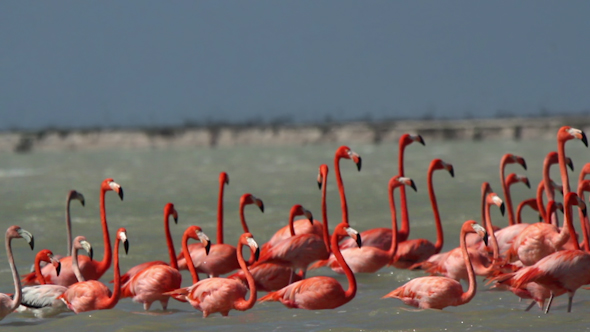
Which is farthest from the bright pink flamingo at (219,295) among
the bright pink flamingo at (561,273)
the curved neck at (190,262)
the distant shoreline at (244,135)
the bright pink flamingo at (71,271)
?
the distant shoreline at (244,135)

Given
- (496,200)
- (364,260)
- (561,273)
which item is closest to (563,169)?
(496,200)

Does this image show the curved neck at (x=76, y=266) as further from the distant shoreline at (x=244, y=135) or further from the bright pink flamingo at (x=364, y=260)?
the distant shoreline at (x=244, y=135)

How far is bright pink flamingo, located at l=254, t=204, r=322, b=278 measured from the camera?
7434 millimetres

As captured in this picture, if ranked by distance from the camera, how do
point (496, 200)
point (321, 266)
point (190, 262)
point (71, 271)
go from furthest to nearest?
point (321, 266), point (71, 271), point (496, 200), point (190, 262)

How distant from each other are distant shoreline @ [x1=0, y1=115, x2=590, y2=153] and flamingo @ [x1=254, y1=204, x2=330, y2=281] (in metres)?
40.1

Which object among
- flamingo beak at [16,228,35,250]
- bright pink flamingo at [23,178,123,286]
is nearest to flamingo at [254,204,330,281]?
bright pink flamingo at [23,178,123,286]

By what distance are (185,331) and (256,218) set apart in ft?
22.2

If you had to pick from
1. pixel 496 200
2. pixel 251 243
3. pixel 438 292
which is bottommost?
pixel 438 292

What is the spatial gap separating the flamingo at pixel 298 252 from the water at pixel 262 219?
0.38 m

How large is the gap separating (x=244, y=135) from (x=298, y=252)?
4612cm

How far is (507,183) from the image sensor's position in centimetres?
877

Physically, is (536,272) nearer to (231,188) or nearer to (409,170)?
(231,188)

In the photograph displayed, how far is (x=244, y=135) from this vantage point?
53.5m

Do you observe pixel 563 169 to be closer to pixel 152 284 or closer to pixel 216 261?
pixel 216 261
